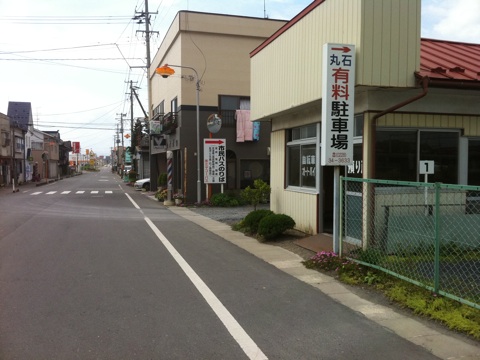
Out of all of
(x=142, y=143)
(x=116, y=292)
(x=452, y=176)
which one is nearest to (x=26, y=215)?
(x=116, y=292)

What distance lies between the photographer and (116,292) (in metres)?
6.27

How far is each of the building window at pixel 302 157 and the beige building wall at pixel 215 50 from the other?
11.5 meters

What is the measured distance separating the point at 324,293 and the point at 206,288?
1752 mm

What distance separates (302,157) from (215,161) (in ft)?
33.9

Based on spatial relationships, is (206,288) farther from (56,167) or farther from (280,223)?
(56,167)

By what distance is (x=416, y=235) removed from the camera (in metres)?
6.65

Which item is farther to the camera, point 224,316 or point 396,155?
point 396,155

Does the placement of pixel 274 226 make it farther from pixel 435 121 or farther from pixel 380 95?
pixel 435 121

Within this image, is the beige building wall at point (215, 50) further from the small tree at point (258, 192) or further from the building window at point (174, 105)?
the small tree at point (258, 192)

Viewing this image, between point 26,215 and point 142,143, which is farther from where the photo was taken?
point 142,143

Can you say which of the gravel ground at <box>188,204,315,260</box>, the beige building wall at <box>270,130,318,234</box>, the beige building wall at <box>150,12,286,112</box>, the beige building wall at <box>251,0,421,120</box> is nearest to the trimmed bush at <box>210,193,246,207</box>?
the gravel ground at <box>188,204,315,260</box>

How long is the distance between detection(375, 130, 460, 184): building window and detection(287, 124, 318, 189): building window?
2.07 m

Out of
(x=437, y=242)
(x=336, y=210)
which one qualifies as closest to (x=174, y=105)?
(x=336, y=210)

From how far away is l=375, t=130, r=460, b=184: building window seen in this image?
339 inches
